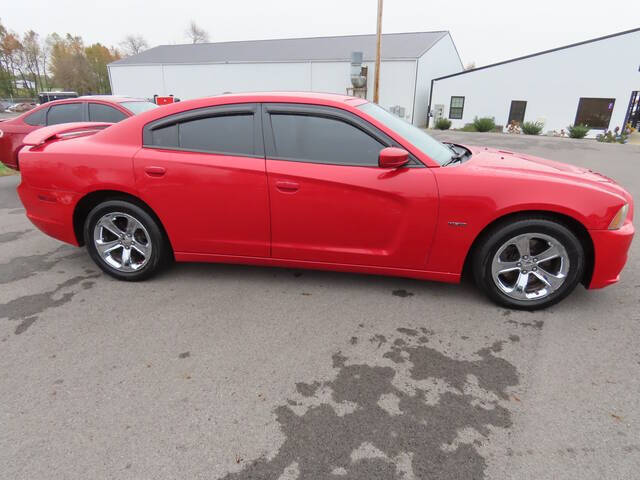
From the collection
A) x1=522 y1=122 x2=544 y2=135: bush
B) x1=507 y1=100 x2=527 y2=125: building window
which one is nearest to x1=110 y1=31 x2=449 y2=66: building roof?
x1=507 y1=100 x2=527 y2=125: building window

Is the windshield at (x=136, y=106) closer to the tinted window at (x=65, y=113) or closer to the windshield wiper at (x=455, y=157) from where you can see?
the tinted window at (x=65, y=113)

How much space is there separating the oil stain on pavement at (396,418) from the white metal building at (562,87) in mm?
26874

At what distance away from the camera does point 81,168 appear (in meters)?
3.46

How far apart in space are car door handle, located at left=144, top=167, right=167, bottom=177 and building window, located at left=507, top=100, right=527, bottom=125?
27358 mm

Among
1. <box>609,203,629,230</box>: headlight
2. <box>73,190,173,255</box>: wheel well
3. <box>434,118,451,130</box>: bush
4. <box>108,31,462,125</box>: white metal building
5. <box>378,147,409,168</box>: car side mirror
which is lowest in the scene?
<box>434,118,451,130</box>: bush

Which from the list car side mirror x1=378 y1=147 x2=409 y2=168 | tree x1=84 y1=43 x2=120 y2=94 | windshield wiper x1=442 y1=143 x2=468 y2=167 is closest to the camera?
car side mirror x1=378 y1=147 x2=409 y2=168

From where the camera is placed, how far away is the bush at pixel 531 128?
79.4 ft

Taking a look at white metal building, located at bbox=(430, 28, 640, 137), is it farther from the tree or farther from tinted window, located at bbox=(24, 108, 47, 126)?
the tree

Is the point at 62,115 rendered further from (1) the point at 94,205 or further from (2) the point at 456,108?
(2) the point at 456,108

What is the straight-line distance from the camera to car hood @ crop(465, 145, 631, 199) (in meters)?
3.02

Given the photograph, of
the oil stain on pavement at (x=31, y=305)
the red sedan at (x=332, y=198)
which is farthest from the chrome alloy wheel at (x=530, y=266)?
the oil stain on pavement at (x=31, y=305)

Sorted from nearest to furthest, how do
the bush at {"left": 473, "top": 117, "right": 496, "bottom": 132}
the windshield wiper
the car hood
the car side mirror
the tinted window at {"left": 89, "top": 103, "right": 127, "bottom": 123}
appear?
1. the car side mirror
2. the car hood
3. the windshield wiper
4. the tinted window at {"left": 89, "top": 103, "right": 127, "bottom": 123}
5. the bush at {"left": 473, "top": 117, "right": 496, "bottom": 132}

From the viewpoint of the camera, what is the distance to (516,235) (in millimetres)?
3039

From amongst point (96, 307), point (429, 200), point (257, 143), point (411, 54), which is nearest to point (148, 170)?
point (257, 143)
